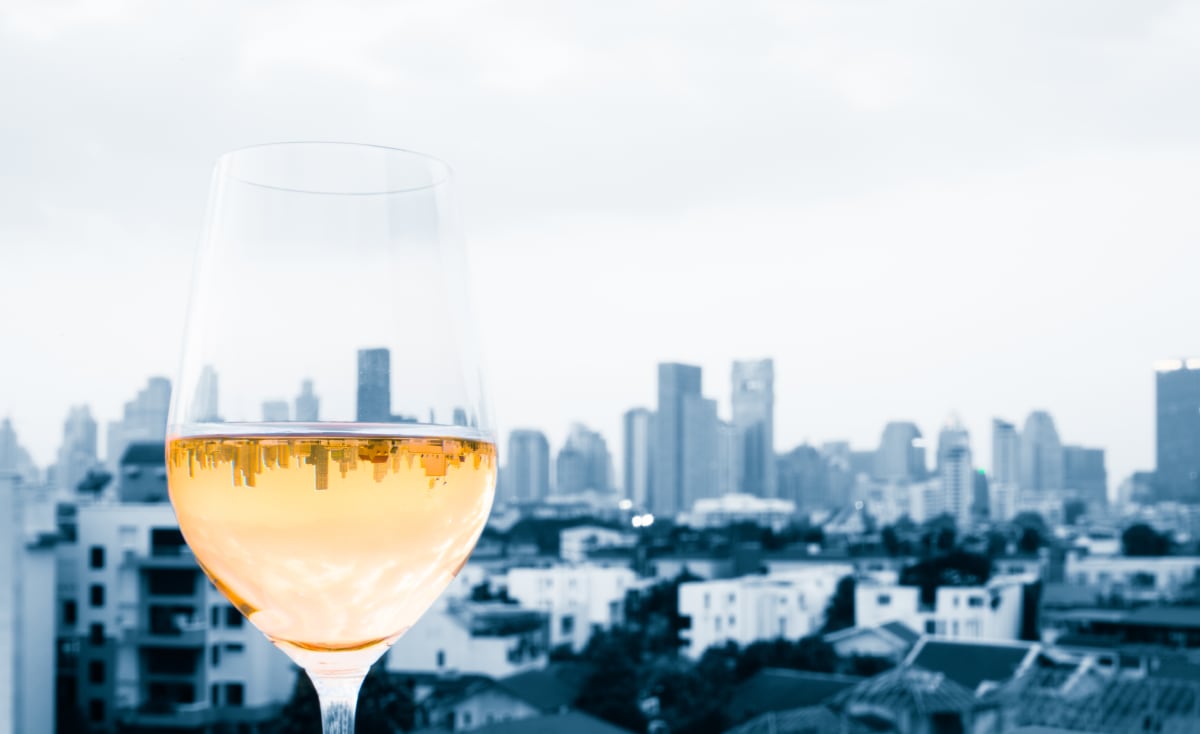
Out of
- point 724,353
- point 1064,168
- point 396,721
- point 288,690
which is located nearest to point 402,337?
point 1064,168

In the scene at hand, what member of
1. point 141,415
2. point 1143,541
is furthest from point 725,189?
point 141,415

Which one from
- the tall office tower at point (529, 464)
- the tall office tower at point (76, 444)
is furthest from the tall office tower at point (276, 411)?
the tall office tower at point (76, 444)

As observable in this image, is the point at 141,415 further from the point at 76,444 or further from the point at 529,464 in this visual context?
the point at 76,444

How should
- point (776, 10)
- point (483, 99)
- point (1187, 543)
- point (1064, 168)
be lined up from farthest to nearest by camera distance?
point (1064, 168)
point (1187, 543)
point (776, 10)
point (483, 99)

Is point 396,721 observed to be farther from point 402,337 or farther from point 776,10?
point 402,337

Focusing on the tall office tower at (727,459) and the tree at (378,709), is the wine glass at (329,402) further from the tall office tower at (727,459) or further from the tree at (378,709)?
the tall office tower at (727,459)

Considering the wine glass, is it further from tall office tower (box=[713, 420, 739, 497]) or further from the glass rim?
tall office tower (box=[713, 420, 739, 497])
